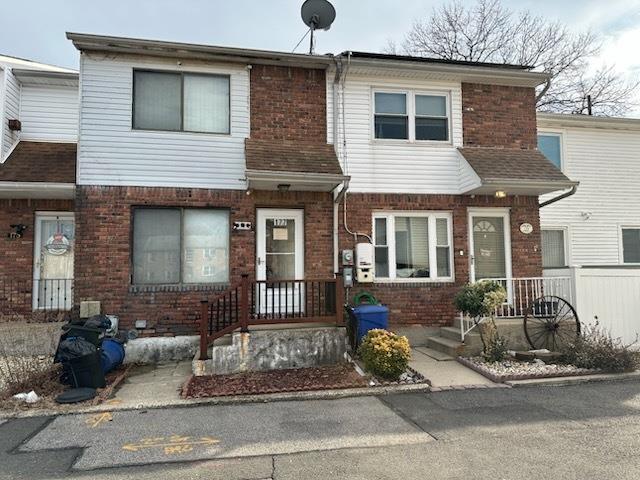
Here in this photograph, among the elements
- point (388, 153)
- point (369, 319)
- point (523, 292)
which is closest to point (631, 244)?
point (523, 292)

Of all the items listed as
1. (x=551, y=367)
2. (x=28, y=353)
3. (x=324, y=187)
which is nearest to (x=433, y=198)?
(x=324, y=187)

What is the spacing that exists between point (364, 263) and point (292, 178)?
2.26 m

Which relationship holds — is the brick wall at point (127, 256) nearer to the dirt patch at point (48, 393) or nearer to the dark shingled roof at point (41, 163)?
the dark shingled roof at point (41, 163)

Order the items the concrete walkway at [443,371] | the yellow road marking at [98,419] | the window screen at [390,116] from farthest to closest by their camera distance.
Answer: the window screen at [390,116], the concrete walkway at [443,371], the yellow road marking at [98,419]

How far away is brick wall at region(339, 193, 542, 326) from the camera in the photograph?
8.88 m

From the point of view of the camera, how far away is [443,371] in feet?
23.3

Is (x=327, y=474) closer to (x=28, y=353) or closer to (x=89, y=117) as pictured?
(x=28, y=353)

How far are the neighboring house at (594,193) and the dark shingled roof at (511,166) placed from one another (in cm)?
272

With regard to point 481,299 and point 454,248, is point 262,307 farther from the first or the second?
point 454,248

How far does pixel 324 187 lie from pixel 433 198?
2436 mm

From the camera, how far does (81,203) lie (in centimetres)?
794

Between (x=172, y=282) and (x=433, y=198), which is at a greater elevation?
(x=433, y=198)

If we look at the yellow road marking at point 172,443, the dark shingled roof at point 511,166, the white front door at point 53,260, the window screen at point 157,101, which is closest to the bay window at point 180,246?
the window screen at point 157,101

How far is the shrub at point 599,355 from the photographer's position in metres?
6.97
